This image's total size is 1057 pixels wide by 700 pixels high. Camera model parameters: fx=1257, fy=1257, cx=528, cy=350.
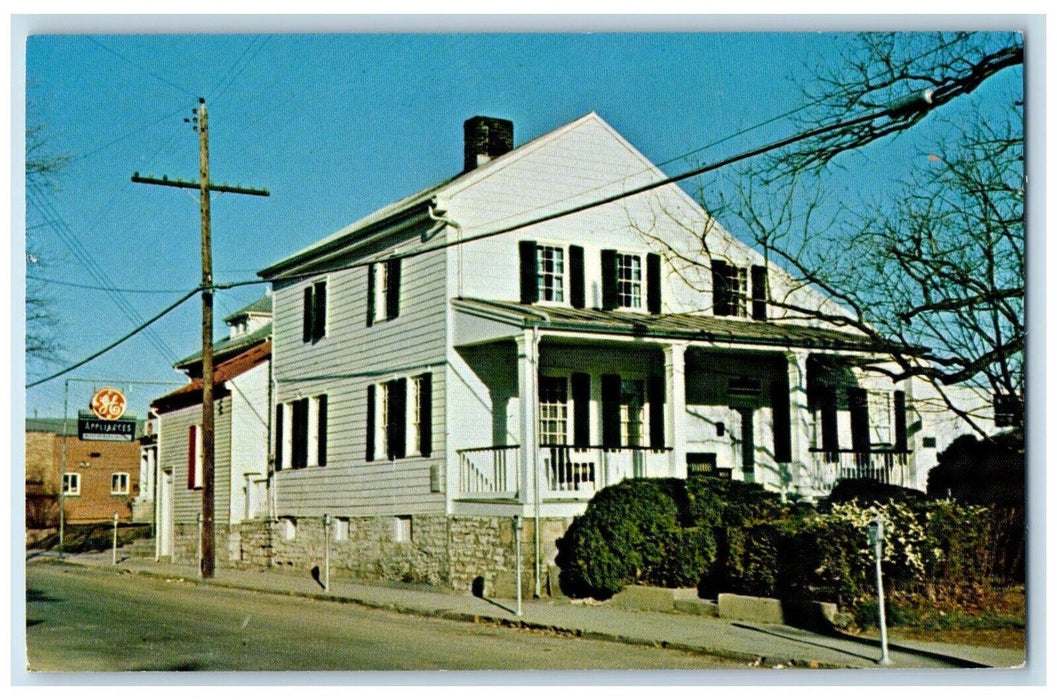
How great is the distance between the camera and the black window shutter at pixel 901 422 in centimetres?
1772

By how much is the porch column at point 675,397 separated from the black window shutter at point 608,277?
1.21m

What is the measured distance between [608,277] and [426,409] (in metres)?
3.49

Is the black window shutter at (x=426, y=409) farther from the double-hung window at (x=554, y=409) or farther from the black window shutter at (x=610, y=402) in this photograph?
the black window shutter at (x=610, y=402)

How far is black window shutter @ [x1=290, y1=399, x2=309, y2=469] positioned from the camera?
65.3 feet

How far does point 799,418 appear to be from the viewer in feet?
64.2

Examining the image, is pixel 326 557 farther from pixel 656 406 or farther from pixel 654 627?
pixel 654 627

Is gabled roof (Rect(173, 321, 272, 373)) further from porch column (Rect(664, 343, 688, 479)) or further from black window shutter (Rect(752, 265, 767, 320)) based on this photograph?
black window shutter (Rect(752, 265, 767, 320))

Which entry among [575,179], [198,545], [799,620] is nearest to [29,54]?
[575,179]

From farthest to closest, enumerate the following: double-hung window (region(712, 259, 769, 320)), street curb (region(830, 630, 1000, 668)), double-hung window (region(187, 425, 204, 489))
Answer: double-hung window (region(187, 425, 204, 489)) < double-hung window (region(712, 259, 769, 320)) < street curb (region(830, 630, 1000, 668))

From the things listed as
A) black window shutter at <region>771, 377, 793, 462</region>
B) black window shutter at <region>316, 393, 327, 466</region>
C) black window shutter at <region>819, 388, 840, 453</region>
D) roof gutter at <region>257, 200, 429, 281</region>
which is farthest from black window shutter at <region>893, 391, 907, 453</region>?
black window shutter at <region>316, 393, 327, 466</region>

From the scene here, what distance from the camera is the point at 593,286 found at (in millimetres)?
19750

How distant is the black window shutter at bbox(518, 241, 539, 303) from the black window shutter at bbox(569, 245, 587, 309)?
635mm

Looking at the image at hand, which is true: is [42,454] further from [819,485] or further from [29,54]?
[819,485]
